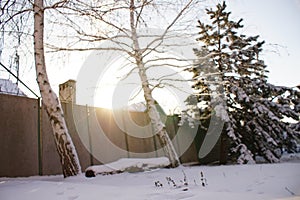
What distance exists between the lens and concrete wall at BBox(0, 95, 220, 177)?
16.1 feet

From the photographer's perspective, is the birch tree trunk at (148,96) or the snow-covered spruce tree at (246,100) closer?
the birch tree trunk at (148,96)

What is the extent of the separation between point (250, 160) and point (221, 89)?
2.71 meters

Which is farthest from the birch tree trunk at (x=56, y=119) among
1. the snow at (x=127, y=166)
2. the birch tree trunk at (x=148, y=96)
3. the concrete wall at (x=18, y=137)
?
the birch tree trunk at (x=148, y=96)

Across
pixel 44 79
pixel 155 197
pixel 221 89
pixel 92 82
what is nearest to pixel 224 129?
pixel 221 89

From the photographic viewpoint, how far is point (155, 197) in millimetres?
2033

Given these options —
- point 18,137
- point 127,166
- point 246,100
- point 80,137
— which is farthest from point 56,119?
point 246,100

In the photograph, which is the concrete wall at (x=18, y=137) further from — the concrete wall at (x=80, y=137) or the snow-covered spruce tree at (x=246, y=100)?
the snow-covered spruce tree at (x=246, y=100)

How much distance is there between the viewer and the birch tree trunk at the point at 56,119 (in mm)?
4125

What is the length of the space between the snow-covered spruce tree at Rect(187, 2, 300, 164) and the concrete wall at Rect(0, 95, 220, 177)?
1824mm

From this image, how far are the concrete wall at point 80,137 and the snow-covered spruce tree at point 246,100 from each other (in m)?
1.82

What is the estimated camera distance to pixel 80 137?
6.55 m

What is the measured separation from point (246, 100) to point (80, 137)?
5.81 m

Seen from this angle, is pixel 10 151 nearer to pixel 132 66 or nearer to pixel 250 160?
pixel 132 66

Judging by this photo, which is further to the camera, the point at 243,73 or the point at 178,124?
the point at 178,124
